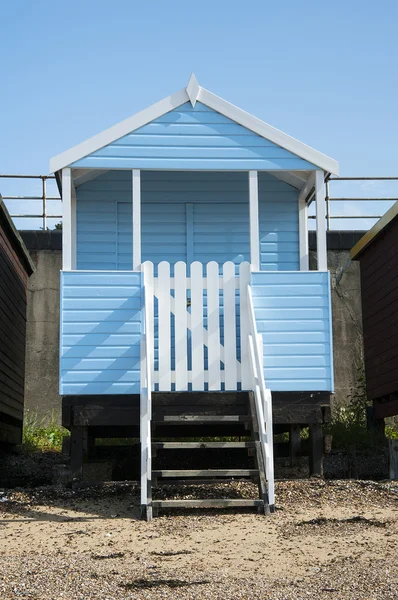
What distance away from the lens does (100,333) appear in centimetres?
1042

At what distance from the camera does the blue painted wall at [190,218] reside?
12023 mm

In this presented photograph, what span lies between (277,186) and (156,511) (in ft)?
17.4

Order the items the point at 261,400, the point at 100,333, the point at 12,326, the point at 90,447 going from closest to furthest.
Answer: the point at 261,400 → the point at 100,333 → the point at 90,447 → the point at 12,326

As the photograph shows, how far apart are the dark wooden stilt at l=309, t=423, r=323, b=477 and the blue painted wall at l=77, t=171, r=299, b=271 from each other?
2.50 m

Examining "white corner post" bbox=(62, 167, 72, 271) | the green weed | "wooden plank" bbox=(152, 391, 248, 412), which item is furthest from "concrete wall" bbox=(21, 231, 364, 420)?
"wooden plank" bbox=(152, 391, 248, 412)

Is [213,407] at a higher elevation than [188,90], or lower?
lower

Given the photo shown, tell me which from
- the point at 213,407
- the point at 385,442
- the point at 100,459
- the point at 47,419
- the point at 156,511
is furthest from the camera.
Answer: the point at 47,419

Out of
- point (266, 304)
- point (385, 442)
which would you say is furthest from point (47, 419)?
point (266, 304)

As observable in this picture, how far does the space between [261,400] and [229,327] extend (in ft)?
4.36

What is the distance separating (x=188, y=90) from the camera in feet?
35.9

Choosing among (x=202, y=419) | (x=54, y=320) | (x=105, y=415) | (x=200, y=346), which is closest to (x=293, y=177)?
(x=200, y=346)

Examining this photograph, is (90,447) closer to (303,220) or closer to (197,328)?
(197,328)

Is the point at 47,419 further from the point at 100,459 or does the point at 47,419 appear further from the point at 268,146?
the point at 268,146

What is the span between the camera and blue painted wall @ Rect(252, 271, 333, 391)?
10.6 metres
